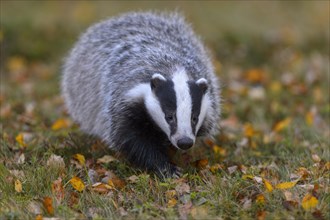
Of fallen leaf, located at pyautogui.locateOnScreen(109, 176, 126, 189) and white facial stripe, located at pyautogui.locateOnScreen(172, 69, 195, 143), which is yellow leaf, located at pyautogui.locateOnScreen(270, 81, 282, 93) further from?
fallen leaf, located at pyautogui.locateOnScreen(109, 176, 126, 189)

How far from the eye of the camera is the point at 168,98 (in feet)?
15.4

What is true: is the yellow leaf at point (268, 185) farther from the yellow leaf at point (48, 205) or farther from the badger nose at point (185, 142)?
the yellow leaf at point (48, 205)

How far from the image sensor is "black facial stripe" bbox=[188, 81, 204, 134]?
471cm

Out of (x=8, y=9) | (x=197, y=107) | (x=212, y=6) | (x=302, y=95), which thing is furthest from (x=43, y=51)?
(x=197, y=107)

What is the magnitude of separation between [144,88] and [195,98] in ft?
1.49

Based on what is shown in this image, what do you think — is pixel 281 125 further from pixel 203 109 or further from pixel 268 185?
pixel 268 185

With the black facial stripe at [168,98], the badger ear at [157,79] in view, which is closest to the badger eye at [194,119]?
the black facial stripe at [168,98]

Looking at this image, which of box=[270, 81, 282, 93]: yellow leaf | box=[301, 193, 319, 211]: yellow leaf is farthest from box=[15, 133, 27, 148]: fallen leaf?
box=[270, 81, 282, 93]: yellow leaf

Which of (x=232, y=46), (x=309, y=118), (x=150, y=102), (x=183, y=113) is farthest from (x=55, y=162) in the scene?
(x=232, y=46)

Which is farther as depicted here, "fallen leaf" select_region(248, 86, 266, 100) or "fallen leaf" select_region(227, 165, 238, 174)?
"fallen leaf" select_region(248, 86, 266, 100)

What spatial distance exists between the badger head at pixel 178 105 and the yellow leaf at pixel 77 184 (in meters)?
0.71

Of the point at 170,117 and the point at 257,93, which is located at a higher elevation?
the point at 170,117

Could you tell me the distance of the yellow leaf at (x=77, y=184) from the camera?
4551 mm

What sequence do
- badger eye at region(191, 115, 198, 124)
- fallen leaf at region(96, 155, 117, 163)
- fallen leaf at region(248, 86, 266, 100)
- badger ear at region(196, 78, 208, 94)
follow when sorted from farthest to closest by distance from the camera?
fallen leaf at region(248, 86, 266, 100) → fallen leaf at region(96, 155, 117, 163) → badger ear at region(196, 78, 208, 94) → badger eye at region(191, 115, 198, 124)
